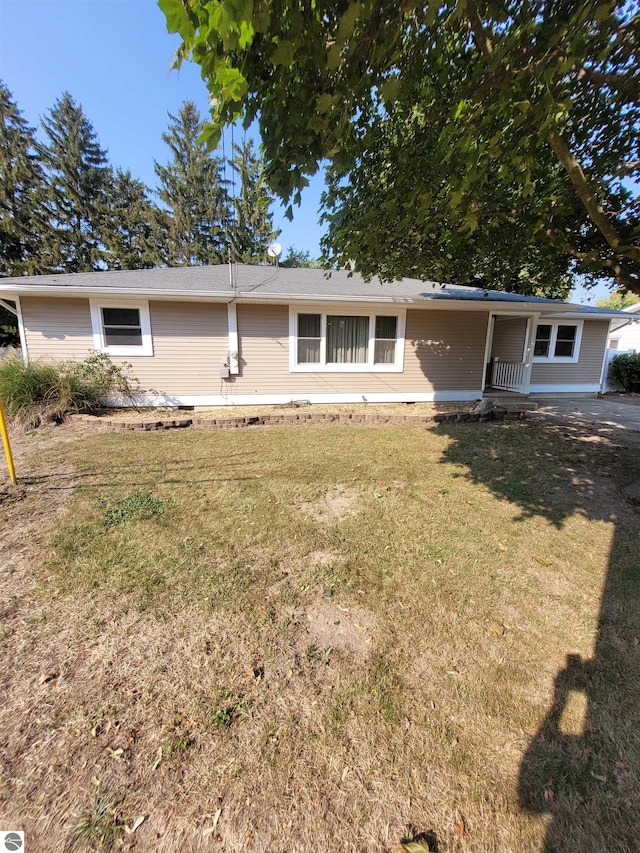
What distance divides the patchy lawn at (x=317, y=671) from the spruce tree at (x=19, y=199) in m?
25.0

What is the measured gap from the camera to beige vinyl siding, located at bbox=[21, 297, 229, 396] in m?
8.08

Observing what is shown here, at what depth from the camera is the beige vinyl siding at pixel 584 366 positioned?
1174 cm

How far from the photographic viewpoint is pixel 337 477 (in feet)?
16.1

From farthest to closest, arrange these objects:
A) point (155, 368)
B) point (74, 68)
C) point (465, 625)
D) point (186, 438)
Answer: point (155, 368) < point (186, 438) < point (74, 68) < point (465, 625)

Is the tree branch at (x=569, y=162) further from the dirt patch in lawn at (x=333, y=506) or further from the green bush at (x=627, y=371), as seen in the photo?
the green bush at (x=627, y=371)

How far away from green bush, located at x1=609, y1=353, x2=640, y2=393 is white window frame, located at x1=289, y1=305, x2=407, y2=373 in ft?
33.1

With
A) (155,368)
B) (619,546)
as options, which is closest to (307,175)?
(619,546)

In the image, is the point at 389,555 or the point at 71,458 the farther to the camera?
the point at 71,458

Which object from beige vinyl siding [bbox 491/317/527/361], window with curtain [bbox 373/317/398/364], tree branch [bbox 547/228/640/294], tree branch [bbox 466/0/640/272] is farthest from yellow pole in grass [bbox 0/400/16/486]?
beige vinyl siding [bbox 491/317/527/361]

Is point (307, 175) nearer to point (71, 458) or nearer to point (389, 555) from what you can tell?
point (389, 555)

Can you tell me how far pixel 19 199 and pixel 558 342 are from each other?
2930 cm

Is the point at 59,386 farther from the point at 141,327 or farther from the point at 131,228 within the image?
the point at 131,228

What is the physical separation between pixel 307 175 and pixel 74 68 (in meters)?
5.84

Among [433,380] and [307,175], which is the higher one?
[307,175]
